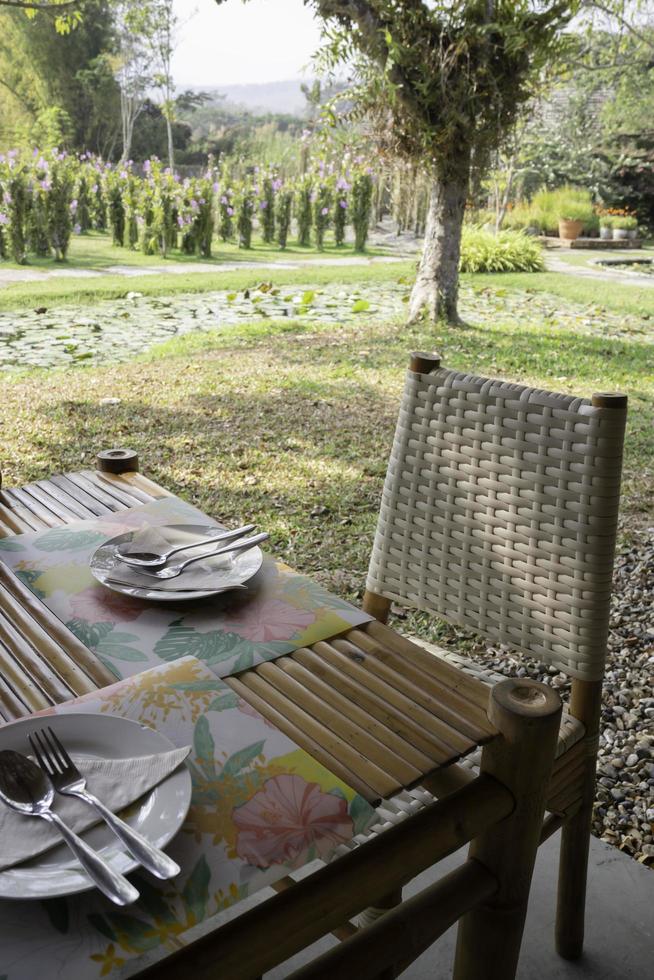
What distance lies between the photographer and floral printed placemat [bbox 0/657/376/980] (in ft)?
1.59

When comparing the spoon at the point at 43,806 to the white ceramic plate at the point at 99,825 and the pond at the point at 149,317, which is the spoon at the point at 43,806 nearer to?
the white ceramic plate at the point at 99,825

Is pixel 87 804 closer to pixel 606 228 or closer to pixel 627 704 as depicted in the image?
pixel 627 704

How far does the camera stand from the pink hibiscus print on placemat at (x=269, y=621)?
87 cm

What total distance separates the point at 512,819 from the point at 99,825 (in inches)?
13.8

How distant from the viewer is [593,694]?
112cm

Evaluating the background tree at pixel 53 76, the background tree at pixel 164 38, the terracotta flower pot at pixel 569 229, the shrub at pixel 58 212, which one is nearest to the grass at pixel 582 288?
the terracotta flower pot at pixel 569 229

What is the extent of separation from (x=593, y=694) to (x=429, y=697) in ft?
1.35

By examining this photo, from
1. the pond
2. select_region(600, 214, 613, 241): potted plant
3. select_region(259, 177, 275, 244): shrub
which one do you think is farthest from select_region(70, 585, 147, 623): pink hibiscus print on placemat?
select_region(600, 214, 613, 241): potted plant

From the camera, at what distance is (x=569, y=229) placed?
12023mm

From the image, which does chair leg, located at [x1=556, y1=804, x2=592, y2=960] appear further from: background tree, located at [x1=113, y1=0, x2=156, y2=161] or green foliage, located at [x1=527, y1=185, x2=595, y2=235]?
background tree, located at [x1=113, y1=0, x2=156, y2=161]

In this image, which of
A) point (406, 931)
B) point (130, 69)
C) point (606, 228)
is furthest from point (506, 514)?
point (130, 69)

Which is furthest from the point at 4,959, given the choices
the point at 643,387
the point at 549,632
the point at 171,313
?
the point at 171,313

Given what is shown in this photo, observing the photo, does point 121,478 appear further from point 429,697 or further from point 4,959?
point 4,959

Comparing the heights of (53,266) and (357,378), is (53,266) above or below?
above
